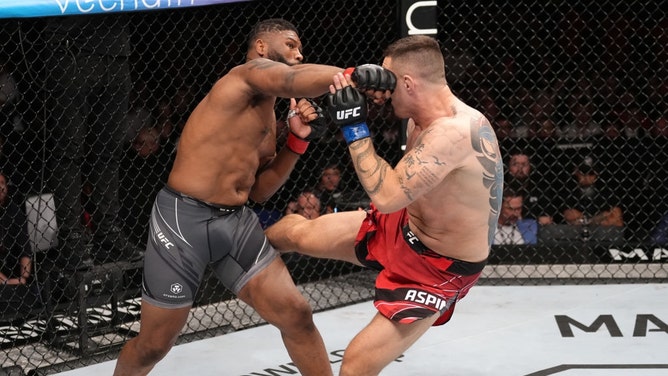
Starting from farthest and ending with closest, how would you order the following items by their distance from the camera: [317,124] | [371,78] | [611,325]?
[611,325] → [317,124] → [371,78]

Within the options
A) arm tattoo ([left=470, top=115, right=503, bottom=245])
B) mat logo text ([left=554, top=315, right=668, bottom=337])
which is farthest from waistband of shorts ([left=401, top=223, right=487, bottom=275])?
mat logo text ([left=554, top=315, right=668, bottom=337])

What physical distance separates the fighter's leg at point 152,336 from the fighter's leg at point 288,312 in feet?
0.77

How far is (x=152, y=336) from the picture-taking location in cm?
297

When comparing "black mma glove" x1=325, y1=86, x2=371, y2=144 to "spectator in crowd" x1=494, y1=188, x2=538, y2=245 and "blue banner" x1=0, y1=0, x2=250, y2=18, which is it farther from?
"spectator in crowd" x1=494, y1=188, x2=538, y2=245

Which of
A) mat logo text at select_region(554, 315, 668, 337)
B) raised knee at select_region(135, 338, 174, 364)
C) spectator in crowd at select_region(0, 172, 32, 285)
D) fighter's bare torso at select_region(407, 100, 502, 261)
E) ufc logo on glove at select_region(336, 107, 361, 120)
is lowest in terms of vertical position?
mat logo text at select_region(554, 315, 668, 337)

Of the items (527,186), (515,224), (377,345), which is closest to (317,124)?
(377,345)

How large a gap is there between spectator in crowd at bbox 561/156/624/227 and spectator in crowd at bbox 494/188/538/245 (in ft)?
0.88

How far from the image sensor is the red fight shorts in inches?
112

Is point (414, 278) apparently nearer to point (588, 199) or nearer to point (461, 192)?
point (461, 192)

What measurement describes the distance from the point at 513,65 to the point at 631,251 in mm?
1321

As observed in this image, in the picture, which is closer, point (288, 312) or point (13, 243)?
point (288, 312)

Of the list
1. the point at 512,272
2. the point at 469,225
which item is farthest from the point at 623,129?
the point at 469,225

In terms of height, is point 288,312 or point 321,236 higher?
point 321,236

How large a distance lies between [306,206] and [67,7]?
182 cm
